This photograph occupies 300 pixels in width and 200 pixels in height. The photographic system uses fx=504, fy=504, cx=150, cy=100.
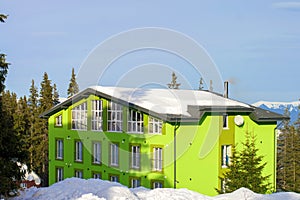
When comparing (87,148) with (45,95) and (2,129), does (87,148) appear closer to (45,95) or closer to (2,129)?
(45,95)

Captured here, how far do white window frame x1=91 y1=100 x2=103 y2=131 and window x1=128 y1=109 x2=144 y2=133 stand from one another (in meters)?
2.72

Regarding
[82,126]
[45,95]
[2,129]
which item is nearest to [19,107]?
[45,95]

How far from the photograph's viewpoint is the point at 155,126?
31141 millimetres

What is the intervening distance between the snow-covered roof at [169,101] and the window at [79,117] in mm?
601

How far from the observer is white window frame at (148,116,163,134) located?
101 feet

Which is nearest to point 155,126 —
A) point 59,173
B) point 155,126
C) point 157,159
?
point 155,126

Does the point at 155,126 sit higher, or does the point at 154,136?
the point at 155,126

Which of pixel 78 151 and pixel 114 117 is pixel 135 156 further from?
pixel 78 151

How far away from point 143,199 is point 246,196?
2.56m

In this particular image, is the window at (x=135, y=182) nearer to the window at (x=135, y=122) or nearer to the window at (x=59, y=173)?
the window at (x=135, y=122)

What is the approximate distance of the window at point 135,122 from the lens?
1249 inches

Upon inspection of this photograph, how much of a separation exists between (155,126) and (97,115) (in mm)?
5093

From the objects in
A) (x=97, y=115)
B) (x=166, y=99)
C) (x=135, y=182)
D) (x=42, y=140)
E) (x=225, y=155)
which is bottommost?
(x=135, y=182)

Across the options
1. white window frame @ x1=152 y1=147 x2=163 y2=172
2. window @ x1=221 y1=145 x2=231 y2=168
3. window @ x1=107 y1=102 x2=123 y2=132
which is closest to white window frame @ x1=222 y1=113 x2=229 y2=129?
window @ x1=221 y1=145 x2=231 y2=168
